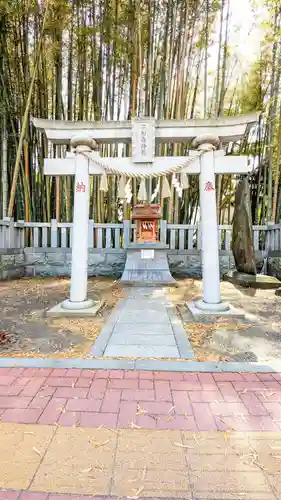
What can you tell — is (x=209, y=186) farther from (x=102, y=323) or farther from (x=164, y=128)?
(x=102, y=323)

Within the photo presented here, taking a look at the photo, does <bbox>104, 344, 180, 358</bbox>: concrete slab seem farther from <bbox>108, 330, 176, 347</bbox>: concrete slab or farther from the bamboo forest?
the bamboo forest

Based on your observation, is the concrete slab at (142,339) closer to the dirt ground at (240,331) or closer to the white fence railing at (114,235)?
the dirt ground at (240,331)

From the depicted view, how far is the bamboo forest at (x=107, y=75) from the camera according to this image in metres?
5.41

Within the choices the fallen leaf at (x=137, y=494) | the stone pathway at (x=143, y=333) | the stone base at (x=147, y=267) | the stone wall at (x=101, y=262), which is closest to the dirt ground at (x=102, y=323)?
the stone pathway at (x=143, y=333)

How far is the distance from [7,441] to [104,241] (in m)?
5.40

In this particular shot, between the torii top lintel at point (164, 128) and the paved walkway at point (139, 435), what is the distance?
9.03 feet

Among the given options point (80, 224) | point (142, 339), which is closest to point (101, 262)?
point (80, 224)

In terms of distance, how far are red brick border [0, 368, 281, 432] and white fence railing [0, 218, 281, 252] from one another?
450 centimetres

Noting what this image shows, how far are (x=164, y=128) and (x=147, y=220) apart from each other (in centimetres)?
234

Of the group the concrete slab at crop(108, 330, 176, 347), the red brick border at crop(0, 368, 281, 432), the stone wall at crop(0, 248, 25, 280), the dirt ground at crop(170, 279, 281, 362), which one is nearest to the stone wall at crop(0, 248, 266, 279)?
the stone wall at crop(0, 248, 25, 280)

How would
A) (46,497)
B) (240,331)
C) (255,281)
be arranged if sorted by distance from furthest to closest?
(255,281)
(240,331)
(46,497)

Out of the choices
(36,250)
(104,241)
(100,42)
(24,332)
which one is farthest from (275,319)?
(100,42)

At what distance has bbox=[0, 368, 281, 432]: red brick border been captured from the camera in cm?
143

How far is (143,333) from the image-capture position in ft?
8.84
